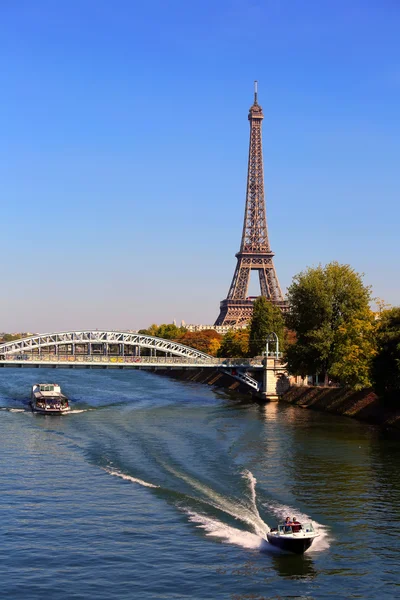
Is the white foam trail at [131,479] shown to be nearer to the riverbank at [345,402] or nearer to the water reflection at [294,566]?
the water reflection at [294,566]

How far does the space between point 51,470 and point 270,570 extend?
62.9 feet

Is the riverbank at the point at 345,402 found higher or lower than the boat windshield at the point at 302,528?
higher

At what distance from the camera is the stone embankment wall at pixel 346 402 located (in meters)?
66.4

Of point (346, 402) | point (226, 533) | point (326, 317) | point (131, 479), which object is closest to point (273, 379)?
point (326, 317)

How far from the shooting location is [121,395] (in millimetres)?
97375

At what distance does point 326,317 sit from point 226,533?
5390 centimetres

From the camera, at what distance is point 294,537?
30234mm

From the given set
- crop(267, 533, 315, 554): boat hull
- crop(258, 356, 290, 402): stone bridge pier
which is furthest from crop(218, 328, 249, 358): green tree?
crop(267, 533, 315, 554): boat hull

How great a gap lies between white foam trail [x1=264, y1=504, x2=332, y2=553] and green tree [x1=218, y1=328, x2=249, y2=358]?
78.4m

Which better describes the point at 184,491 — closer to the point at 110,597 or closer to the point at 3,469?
the point at 3,469

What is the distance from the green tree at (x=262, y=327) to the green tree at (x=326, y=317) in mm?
22987

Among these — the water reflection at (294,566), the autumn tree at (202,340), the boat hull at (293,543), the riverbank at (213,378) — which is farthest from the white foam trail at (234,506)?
the autumn tree at (202,340)

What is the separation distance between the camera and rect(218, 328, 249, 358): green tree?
385 ft

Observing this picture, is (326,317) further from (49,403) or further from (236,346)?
(236,346)
